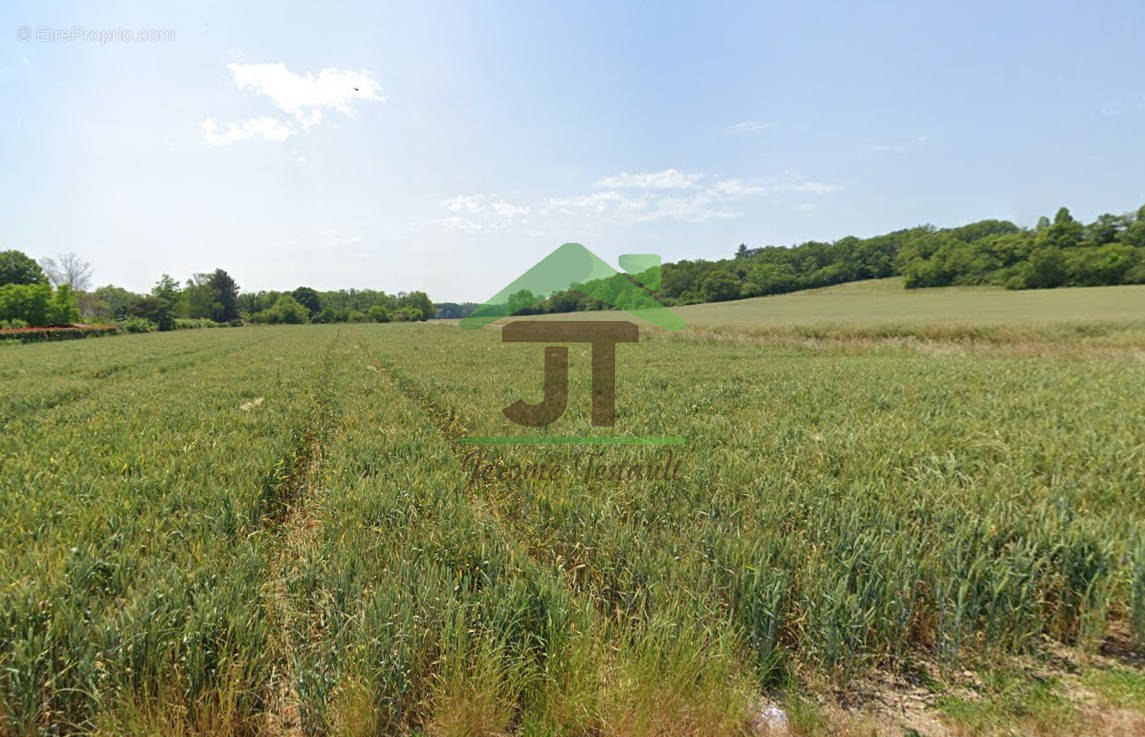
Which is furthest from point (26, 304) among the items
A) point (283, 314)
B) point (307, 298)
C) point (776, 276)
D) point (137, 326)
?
point (776, 276)

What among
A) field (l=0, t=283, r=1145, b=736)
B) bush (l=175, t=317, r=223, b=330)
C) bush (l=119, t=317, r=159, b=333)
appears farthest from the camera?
bush (l=175, t=317, r=223, b=330)

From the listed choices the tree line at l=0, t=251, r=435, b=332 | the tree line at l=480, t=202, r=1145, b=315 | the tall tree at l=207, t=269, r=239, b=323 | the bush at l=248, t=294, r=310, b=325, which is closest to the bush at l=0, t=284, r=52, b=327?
the tree line at l=0, t=251, r=435, b=332

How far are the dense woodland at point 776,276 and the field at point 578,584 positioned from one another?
2255 inches

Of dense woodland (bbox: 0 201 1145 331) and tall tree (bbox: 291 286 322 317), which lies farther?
tall tree (bbox: 291 286 322 317)

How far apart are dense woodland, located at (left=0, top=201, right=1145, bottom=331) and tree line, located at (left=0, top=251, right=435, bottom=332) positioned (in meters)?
0.24

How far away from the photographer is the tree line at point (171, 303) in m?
61.1

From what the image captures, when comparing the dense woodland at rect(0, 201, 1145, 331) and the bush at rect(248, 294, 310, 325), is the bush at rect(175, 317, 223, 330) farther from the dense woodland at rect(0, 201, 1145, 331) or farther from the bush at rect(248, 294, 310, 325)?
the bush at rect(248, 294, 310, 325)

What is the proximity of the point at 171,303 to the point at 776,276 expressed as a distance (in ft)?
459

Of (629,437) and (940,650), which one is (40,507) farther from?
(940,650)

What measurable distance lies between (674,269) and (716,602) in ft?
304

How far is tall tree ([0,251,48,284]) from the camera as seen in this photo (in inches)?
3209

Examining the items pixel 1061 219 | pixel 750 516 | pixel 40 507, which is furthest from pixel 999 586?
pixel 1061 219

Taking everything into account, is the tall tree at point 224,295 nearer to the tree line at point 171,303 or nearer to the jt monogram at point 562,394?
the tree line at point 171,303

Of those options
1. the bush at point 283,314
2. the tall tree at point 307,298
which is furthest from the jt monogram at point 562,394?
the tall tree at point 307,298
